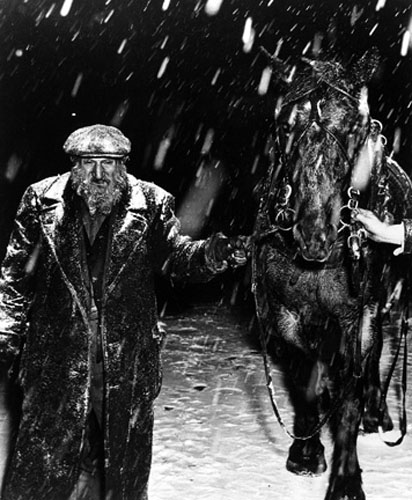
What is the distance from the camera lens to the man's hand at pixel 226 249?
2.82 metres

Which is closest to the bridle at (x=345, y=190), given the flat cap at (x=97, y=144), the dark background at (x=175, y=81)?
the flat cap at (x=97, y=144)

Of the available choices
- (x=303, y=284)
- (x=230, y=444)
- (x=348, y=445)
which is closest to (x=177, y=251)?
(x=303, y=284)

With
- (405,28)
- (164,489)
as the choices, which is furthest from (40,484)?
(405,28)

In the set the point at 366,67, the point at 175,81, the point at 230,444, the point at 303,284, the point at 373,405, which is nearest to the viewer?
the point at 366,67

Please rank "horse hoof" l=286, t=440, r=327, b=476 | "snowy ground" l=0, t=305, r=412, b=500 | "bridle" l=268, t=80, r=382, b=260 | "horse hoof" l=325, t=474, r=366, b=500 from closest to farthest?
"bridle" l=268, t=80, r=382, b=260 < "horse hoof" l=325, t=474, r=366, b=500 < "snowy ground" l=0, t=305, r=412, b=500 < "horse hoof" l=286, t=440, r=327, b=476

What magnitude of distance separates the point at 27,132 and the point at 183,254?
8.32m

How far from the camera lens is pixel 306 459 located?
3.85 m

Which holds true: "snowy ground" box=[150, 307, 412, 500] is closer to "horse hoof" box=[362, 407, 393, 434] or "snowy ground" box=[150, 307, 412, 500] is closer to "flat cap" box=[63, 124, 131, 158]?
"horse hoof" box=[362, 407, 393, 434]

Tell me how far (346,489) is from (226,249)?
1.59m

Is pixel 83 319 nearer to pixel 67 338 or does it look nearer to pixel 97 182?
pixel 67 338

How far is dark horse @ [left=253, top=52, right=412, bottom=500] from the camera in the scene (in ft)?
9.55

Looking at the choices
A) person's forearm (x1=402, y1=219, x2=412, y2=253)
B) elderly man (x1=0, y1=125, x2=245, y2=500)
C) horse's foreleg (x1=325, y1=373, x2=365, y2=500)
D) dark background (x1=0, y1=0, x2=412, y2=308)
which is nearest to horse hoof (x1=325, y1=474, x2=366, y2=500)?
horse's foreleg (x1=325, y1=373, x2=365, y2=500)

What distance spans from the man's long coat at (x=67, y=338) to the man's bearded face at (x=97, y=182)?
0.10 m

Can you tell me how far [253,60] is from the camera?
9930 mm
